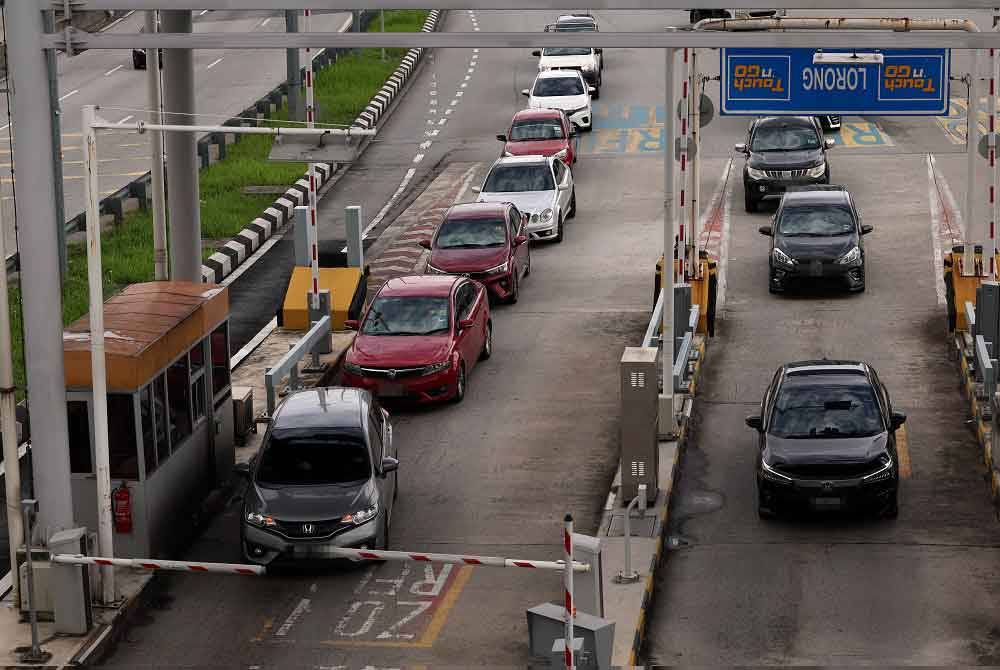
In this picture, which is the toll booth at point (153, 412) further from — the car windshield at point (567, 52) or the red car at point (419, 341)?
the car windshield at point (567, 52)

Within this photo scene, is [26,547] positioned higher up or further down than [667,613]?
higher up

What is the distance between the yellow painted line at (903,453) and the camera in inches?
805

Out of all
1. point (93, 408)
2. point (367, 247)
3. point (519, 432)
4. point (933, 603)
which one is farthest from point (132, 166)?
point (933, 603)

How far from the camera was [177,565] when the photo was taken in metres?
14.0

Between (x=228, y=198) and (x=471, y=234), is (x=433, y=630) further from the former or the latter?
(x=228, y=198)

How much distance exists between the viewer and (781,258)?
2892cm

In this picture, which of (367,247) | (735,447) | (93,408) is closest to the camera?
(93,408)

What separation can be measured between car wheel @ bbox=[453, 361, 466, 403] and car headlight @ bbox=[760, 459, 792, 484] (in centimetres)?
580

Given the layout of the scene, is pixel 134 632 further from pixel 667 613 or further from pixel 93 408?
pixel 667 613

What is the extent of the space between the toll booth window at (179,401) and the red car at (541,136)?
67.5 feet

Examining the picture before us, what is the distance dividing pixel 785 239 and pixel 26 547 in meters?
17.1

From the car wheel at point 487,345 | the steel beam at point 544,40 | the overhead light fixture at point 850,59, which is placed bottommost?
the car wheel at point 487,345

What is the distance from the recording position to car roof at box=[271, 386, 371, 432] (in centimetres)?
1800

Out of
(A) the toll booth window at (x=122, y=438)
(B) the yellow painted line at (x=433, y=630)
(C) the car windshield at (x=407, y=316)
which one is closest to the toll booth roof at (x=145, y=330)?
(A) the toll booth window at (x=122, y=438)
